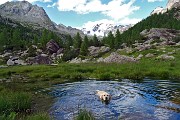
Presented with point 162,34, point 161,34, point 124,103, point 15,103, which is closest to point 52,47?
point 161,34

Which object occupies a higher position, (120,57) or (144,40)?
(144,40)

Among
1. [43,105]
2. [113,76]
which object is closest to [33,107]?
[43,105]

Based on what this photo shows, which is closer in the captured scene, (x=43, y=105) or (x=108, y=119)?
(x=108, y=119)

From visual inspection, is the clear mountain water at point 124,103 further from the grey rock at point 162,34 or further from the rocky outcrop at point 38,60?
the grey rock at point 162,34

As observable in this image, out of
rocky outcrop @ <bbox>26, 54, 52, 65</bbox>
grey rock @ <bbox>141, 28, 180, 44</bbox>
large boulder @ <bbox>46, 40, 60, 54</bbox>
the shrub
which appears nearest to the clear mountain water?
the shrub

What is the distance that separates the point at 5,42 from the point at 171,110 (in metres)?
153

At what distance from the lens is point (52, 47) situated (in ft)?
462

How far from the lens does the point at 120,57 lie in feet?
240

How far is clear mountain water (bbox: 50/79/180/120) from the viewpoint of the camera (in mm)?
18656

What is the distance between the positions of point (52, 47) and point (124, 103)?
121m

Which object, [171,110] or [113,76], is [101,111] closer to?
[171,110]

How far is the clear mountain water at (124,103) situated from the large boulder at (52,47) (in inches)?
4252

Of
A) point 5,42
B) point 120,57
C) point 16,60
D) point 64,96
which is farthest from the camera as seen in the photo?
point 5,42

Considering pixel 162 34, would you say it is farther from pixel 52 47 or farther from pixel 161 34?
pixel 52 47
